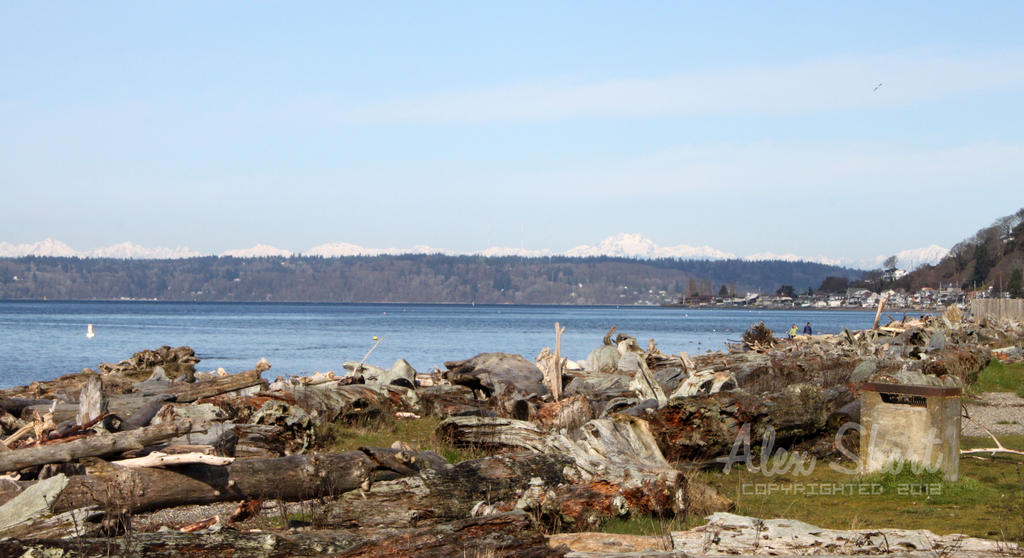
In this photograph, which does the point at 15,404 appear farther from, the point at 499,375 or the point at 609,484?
the point at 609,484

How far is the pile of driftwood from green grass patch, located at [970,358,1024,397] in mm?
5702

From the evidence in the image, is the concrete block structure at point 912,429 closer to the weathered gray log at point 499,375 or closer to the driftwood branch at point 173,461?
the driftwood branch at point 173,461

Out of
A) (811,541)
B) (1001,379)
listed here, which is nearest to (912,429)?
(811,541)

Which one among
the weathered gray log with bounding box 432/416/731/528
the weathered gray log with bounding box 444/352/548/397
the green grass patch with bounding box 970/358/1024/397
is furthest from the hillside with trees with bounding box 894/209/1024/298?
the weathered gray log with bounding box 432/416/731/528

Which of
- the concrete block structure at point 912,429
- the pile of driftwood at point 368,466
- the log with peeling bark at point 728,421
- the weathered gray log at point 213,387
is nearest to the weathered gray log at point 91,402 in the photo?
the pile of driftwood at point 368,466

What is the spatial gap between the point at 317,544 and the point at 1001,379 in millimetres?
21173

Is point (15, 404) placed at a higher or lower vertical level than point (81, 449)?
lower

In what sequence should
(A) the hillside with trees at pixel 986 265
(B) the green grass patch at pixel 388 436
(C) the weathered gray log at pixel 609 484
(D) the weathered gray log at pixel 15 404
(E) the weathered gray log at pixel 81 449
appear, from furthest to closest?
(A) the hillside with trees at pixel 986 265 → (D) the weathered gray log at pixel 15 404 → (B) the green grass patch at pixel 388 436 → (E) the weathered gray log at pixel 81 449 → (C) the weathered gray log at pixel 609 484

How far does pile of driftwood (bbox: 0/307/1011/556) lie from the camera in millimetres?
6324

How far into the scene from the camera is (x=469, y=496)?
846 cm

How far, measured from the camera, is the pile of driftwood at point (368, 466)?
6.32 metres

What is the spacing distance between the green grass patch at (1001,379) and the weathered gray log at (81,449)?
17.8 meters

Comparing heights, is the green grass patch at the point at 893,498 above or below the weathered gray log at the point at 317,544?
below

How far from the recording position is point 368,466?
9.02m
